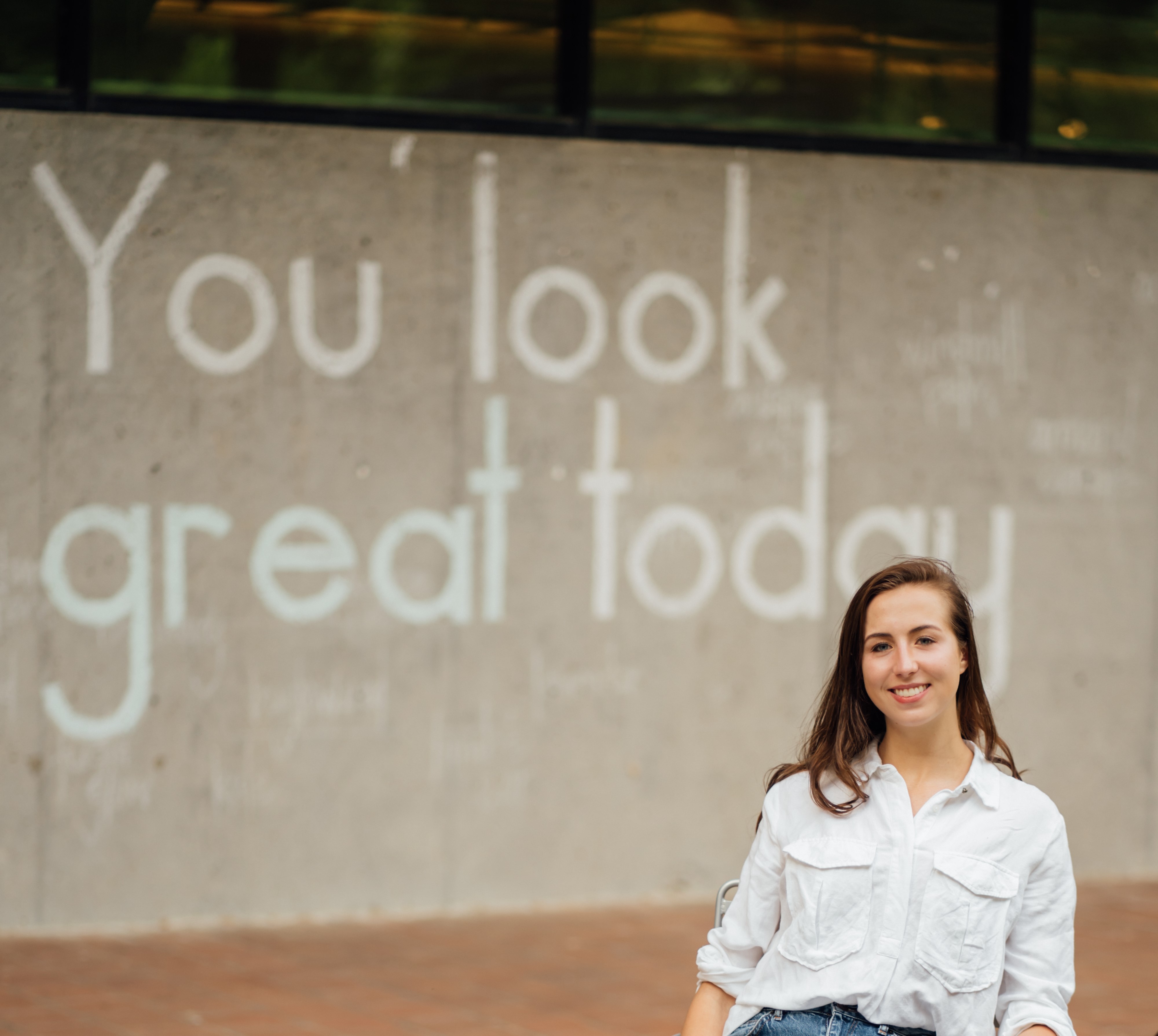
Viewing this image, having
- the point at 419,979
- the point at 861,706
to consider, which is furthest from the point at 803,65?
the point at 861,706

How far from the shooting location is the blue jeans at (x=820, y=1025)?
251cm

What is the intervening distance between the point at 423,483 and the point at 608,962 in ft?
6.11

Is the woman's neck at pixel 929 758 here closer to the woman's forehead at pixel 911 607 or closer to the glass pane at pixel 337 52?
the woman's forehead at pixel 911 607

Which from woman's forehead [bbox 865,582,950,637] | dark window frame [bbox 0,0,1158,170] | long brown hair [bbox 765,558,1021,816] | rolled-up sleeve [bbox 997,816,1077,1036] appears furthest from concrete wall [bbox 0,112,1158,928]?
rolled-up sleeve [bbox 997,816,1077,1036]

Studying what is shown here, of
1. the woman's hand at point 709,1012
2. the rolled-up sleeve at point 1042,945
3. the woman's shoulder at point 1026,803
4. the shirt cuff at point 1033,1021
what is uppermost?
the woman's shoulder at point 1026,803

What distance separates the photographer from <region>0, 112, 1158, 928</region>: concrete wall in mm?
5918

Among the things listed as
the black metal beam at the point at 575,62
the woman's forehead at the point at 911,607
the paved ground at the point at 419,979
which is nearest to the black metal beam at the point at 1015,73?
the black metal beam at the point at 575,62

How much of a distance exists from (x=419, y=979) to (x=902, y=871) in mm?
3307

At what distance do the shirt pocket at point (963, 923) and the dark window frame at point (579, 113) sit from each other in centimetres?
434

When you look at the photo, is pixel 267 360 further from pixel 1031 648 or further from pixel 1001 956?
pixel 1001 956

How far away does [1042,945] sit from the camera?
257cm

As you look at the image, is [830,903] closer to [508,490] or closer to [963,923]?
[963,923]

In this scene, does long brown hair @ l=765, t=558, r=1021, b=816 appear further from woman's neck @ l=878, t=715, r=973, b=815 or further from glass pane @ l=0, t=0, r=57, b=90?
glass pane @ l=0, t=0, r=57, b=90

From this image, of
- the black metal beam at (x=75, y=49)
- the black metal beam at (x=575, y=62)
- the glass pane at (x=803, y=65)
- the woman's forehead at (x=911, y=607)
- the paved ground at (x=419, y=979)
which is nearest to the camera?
the woman's forehead at (x=911, y=607)
